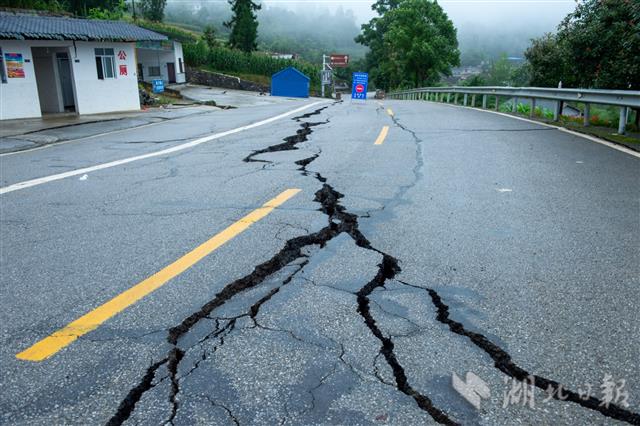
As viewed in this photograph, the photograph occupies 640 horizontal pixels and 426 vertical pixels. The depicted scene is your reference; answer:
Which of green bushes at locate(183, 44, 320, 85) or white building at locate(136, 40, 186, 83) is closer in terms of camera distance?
white building at locate(136, 40, 186, 83)

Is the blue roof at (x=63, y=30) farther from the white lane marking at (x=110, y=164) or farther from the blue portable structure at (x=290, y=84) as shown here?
the blue portable structure at (x=290, y=84)

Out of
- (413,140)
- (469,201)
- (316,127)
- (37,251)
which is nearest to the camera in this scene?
(37,251)

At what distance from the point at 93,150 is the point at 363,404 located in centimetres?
966

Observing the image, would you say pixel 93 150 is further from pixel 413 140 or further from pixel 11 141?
pixel 413 140

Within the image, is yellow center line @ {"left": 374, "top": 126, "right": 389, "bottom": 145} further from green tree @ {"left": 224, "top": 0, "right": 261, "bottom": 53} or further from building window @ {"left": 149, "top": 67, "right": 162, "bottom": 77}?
green tree @ {"left": 224, "top": 0, "right": 261, "bottom": 53}

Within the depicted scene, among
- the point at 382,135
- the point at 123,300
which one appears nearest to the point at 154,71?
the point at 382,135

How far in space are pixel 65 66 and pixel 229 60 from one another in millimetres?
39398

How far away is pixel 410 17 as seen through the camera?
59.1 m

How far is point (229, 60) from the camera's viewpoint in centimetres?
5919

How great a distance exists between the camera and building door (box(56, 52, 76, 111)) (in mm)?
21158

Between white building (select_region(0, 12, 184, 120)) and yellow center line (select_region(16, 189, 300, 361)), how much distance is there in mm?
16571

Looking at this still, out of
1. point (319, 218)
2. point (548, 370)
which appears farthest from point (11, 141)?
point (548, 370)

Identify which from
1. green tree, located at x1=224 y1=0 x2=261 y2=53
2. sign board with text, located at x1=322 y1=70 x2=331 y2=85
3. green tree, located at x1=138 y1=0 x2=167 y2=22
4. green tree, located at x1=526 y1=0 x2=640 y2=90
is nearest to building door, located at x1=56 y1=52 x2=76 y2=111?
green tree, located at x1=526 y1=0 x2=640 y2=90

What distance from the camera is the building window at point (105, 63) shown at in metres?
21.3
